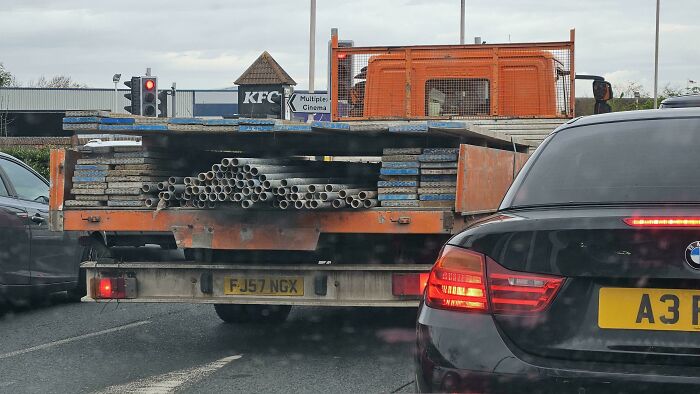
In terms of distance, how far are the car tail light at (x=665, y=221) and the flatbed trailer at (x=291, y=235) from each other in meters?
3.28

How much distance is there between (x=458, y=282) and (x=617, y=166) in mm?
932

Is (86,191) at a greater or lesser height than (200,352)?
greater

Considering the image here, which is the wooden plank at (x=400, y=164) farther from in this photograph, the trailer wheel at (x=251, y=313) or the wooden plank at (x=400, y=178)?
the trailer wheel at (x=251, y=313)

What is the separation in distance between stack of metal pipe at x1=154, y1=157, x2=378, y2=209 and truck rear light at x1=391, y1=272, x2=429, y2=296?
53cm

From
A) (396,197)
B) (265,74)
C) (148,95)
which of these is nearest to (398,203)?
(396,197)

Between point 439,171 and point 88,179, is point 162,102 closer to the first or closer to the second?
point 88,179

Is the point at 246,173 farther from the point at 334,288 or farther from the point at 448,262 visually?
the point at 448,262

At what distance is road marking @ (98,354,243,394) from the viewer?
623 cm

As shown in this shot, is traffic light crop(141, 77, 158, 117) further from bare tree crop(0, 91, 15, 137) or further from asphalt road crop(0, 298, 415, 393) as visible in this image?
bare tree crop(0, 91, 15, 137)

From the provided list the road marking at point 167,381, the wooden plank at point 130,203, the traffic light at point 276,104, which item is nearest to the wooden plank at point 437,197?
the road marking at point 167,381

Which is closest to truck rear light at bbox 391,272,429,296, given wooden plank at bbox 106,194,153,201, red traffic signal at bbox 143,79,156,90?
wooden plank at bbox 106,194,153,201

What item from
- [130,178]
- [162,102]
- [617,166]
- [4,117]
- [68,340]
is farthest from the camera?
[4,117]

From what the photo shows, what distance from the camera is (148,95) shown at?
2166 cm

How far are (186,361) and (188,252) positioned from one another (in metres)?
0.79
